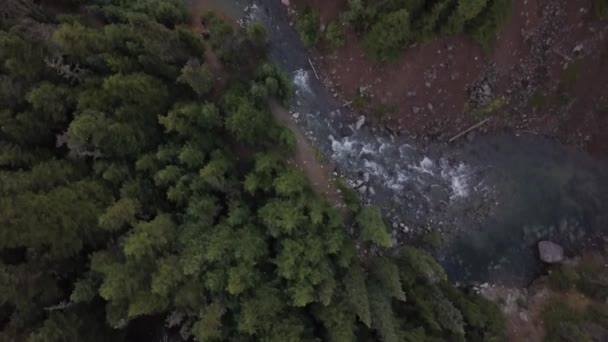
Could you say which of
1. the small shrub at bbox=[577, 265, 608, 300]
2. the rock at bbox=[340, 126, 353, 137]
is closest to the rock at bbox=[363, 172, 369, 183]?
the rock at bbox=[340, 126, 353, 137]

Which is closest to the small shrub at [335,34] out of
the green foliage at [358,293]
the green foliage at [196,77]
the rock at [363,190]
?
the green foliage at [196,77]

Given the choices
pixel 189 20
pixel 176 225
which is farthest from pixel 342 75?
pixel 176 225

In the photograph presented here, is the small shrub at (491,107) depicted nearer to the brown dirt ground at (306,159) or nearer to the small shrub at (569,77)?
the small shrub at (569,77)

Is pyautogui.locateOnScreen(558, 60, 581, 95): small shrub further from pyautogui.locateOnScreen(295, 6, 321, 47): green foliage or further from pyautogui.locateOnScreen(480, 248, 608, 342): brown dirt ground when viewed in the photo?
pyautogui.locateOnScreen(295, 6, 321, 47): green foliage

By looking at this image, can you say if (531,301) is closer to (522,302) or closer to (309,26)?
(522,302)

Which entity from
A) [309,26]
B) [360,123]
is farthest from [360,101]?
[309,26]
